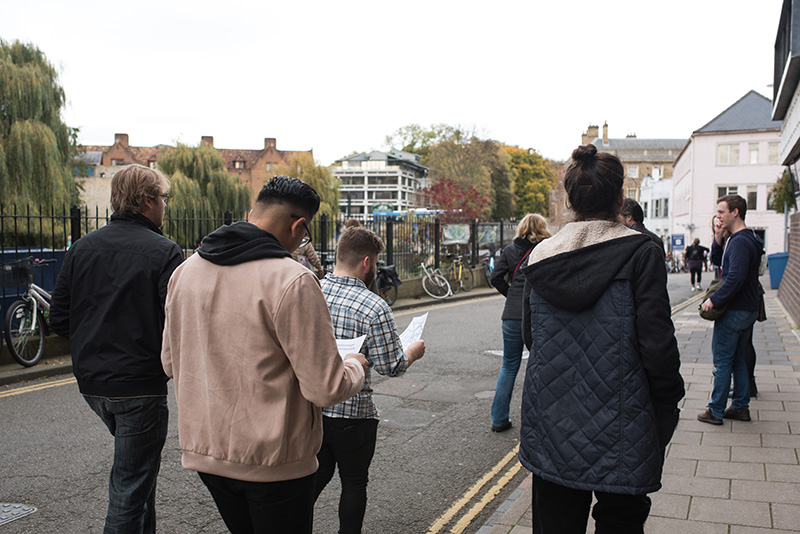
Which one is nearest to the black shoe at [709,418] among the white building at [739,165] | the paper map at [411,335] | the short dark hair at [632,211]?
the short dark hair at [632,211]

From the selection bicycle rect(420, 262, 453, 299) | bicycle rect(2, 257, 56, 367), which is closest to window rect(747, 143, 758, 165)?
bicycle rect(420, 262, 453, 299)

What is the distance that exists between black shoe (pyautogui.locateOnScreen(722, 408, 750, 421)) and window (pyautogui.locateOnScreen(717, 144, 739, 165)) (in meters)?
52.7

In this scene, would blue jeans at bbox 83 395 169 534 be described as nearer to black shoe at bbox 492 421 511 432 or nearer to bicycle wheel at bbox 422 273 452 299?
black shoe at bbox 492 421 511 432

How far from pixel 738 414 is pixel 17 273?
8225 millimetres

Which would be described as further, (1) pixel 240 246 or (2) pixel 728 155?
(2) pixel 728 155

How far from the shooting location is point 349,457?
306 centimetres

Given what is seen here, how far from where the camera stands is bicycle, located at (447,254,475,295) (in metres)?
19.1

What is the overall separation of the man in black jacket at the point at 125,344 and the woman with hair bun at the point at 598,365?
1613mm

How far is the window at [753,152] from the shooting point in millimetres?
51312

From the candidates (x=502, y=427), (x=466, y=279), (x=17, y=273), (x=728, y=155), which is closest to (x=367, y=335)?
(x=502, y=427)

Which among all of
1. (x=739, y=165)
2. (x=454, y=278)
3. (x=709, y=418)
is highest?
(x=739, y=165)

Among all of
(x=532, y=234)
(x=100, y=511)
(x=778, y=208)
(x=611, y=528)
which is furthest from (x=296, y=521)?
(x=778, y=208)

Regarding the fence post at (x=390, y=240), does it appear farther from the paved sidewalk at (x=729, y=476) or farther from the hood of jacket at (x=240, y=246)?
the hood of jacket at (x=240, y=246)

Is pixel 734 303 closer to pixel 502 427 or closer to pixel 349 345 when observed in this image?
pixel 502 427
